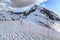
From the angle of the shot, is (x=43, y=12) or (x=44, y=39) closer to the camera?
(x=44, y=39)

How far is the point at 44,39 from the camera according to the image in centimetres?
310

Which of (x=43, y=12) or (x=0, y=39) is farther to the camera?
(x=43, y=12)

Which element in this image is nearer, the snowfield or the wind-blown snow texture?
the snowfield

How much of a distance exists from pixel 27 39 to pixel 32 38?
13 cm

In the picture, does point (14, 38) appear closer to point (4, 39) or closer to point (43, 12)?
point (4, 39)

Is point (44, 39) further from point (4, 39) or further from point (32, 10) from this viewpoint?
point (32, 10)

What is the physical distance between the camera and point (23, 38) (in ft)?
10.5

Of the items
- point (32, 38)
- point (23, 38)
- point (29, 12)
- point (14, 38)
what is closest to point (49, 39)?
point (32, 38)

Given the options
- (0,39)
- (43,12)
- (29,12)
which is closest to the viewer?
(0,39)

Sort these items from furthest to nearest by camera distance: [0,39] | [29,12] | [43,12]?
1. [29,12]
2. [43,12]
3. [0,39]

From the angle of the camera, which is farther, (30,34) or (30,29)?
(30,29)

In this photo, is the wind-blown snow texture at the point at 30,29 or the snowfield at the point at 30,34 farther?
the wind-blown snow texture at the point at 30,29

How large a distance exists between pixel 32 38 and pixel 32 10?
13.9 m

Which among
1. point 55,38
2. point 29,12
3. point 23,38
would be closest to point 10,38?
point 23,38
